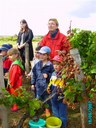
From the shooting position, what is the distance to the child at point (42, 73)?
606 centimetres

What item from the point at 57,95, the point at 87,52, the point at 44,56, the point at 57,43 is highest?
the point at 87,52

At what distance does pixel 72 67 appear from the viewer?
4.57 m

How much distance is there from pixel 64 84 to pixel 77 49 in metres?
0.56

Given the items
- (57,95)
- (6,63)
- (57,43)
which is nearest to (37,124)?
(57,95)

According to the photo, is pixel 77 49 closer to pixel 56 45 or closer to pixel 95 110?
pixel 56 45

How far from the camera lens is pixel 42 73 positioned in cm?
616

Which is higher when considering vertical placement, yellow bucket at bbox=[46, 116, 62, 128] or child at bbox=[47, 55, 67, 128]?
child at bbox=[47, 55, 67, 128]

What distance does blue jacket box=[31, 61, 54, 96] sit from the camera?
6.09 metres

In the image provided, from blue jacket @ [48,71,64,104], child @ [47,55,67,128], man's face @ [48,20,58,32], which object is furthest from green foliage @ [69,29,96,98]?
man's face @ [48,20,58,32]

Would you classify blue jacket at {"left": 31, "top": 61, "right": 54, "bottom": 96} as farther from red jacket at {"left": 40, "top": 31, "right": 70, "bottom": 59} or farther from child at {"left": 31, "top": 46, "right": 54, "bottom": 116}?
red jacket at {"left": 40, "top": 31, "right": 70, "bottom": 59}

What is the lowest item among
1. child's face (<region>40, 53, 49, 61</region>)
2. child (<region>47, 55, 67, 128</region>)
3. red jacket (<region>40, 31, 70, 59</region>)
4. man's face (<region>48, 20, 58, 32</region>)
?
child (<region>47, 55, 67, 128</region>)

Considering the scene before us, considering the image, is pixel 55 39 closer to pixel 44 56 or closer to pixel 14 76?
pixel 44 56

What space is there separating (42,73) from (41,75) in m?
0.05

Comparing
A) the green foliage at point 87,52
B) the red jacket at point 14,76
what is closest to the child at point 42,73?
the red jacket at point 14,76
